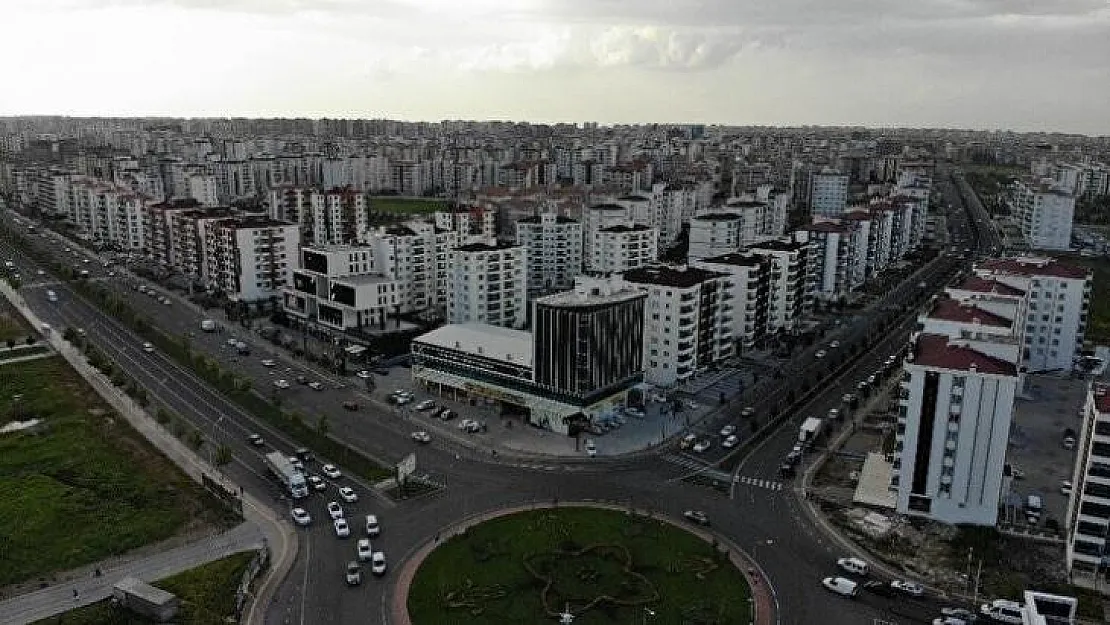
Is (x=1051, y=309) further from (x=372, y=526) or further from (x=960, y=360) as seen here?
(x=372, y=526)

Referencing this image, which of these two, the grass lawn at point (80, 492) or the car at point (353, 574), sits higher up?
the car at point (353, 574)

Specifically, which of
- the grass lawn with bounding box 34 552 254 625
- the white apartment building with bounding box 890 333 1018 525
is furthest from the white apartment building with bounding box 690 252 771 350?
the grass lawn with bounding box 34 552 254 625

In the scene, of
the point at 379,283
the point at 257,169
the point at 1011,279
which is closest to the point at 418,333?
the point at 379,283

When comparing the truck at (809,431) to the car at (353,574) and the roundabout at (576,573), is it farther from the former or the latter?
the car at (353,574)

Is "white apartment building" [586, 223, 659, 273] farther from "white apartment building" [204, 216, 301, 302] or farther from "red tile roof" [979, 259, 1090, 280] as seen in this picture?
"red tile roof" [979, 259, 1090, 280]

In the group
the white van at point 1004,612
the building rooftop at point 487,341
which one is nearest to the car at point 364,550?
the building rooftop at point 487,341

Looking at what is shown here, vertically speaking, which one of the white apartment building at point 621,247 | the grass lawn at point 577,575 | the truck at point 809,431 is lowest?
the grass lawn at point 577,575
